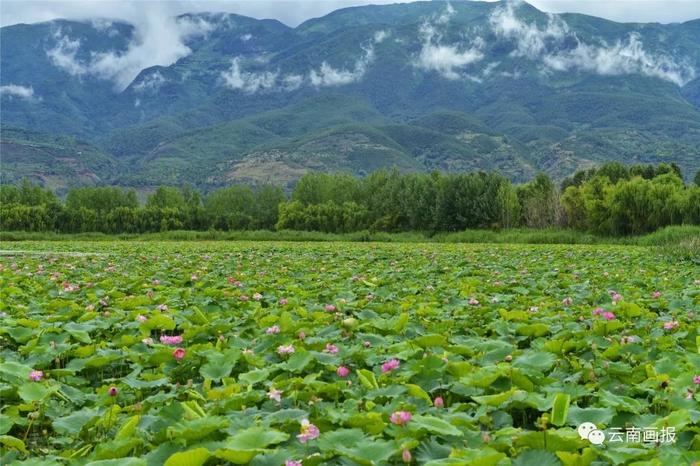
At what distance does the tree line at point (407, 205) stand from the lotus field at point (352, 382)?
110 feet

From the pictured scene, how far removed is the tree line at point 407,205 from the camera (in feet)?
125

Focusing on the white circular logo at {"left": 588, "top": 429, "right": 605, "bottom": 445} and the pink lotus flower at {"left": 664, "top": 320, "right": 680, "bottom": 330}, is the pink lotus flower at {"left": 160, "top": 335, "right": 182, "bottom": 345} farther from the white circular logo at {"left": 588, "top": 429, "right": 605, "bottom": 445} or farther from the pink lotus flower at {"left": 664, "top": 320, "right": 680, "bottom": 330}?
the pink lotus flower at {"left": 664, "top": 320, "right": 680, "bottom": 330}

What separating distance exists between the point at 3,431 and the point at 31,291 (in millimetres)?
5715

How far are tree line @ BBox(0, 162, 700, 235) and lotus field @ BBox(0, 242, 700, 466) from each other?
3356 cm

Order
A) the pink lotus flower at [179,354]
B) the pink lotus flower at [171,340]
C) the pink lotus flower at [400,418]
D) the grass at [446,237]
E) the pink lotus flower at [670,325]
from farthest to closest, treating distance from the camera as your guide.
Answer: the grass at [446,237] < the pink lotus flower at [670,325] < the pink lotus flower at [171,340] < the pink lotus flower at [179,354] < the pink lotus flower at [400,418]

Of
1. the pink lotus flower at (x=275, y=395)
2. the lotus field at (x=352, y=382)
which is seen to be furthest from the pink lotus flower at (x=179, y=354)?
the pink lotus flower at (x=275, y=395)

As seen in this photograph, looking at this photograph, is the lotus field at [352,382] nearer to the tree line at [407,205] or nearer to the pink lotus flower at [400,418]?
the pink lotus flower at [400,418]

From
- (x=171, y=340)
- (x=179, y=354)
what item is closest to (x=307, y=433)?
(x=179, y=354)

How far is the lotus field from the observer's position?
2.43 meters

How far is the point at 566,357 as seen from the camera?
4113 mm

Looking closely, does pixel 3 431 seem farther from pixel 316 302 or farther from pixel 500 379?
pixel 316 302

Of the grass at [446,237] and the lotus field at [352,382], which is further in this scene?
the grass at [446,237]

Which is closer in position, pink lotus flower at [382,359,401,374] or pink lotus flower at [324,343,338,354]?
pink lotus flower at [382,359,401,374]

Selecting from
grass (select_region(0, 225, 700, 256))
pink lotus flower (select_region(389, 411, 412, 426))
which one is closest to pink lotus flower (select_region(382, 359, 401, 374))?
pink lotus flower (select_region(389, 411, 412, 426))
